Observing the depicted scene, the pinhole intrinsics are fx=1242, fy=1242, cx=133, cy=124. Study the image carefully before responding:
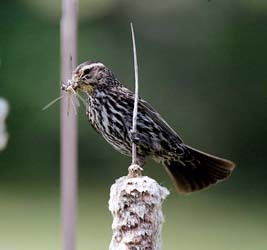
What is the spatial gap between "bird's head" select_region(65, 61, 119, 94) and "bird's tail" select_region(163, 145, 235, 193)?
0.20 m

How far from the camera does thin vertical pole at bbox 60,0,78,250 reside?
1541mm

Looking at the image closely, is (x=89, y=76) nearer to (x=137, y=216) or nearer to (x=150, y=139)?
(x=150, y=139)

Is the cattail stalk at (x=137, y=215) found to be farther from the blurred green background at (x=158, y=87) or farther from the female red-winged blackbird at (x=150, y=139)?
the blurred green background at (x=158, y=87)

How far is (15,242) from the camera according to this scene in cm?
559

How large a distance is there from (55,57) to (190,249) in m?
2.13

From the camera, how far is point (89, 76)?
5.39 feet

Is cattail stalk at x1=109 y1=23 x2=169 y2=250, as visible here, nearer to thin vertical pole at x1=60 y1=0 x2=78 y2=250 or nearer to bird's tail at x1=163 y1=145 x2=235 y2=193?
thin vertical pole at x1=60 y1=0 x2=78 y2=250

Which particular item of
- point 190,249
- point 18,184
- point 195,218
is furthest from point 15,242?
point 18,184

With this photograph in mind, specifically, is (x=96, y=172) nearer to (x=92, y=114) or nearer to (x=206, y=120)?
(x=206, y=120)

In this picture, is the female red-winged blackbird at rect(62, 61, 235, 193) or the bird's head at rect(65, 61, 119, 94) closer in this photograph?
the bird's head at rect(65, 61, 119, 94)

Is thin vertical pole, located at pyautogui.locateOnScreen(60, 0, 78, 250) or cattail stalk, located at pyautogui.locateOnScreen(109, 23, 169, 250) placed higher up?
thin vertical pole, located at pyautogui.locateOnScreen(60, 0, 78, 250)

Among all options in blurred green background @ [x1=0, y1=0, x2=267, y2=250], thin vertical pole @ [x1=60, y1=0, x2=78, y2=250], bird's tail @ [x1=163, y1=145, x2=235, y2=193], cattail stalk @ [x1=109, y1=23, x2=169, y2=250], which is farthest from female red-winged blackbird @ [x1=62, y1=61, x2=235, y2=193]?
blurred green background @ [x1=0, y1=0, x2=267, y2=250]

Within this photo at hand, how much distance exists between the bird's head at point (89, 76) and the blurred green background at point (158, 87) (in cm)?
497

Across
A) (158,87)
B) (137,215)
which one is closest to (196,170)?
(137,215)
